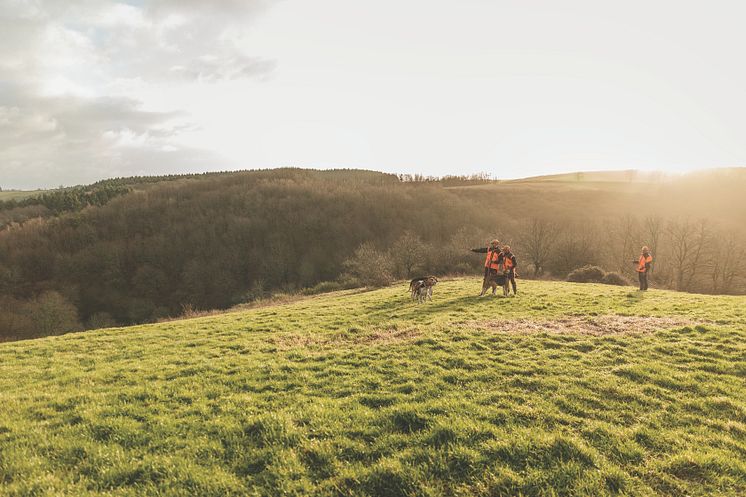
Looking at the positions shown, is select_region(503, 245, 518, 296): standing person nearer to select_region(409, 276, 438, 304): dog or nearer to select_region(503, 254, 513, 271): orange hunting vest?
select_region(503, 254, 513, 271): orange hunting vest

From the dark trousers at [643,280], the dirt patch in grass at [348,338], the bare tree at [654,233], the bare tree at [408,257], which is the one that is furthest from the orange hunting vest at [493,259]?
the bare tree at [654,233]

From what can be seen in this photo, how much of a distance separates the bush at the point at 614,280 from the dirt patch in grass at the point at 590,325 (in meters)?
29.1

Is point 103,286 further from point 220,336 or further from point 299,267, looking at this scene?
point 220,336

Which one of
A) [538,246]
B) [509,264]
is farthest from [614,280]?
[509,264]

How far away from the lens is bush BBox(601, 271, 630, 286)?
141 ft

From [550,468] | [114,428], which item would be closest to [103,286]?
[114,428]

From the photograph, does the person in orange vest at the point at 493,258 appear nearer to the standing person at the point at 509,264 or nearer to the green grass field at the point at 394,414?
the standing person at the point at 509,264

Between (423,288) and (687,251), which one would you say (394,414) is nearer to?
(423,288)

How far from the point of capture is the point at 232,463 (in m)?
6.98

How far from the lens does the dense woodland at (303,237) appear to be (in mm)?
66375

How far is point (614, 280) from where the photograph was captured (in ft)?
144

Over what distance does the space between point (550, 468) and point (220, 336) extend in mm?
15802

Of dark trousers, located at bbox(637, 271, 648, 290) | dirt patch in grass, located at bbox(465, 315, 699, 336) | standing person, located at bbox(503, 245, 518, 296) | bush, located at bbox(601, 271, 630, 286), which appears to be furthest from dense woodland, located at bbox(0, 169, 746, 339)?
dirt patch in grass, located at bbox(465, 315, 699, 336)

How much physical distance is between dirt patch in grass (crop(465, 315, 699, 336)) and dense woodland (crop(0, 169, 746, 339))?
41.0 m
